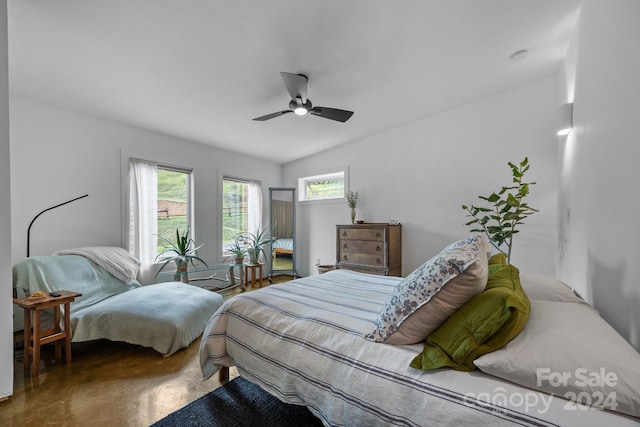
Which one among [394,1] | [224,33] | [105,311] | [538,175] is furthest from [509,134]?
[105,311]

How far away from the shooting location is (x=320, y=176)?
16.8 ft

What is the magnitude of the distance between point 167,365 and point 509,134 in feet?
14.1

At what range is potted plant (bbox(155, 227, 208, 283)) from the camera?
3.59 metres

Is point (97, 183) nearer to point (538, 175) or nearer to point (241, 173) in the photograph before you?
point (241, 173)

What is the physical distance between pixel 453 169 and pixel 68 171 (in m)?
4.74

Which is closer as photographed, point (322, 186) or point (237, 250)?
point (237, 250)

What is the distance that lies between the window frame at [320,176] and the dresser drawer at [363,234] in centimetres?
78

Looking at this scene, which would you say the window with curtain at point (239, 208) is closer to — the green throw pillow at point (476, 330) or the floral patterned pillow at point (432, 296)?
the floral patterned pillow at point (432, 296)

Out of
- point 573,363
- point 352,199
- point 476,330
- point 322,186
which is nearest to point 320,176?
point 322,186

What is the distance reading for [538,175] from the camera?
2996 millimetres

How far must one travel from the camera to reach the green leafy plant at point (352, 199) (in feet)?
14.3

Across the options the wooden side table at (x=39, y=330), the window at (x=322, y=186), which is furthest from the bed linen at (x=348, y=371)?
the window at (x=322, y=186)

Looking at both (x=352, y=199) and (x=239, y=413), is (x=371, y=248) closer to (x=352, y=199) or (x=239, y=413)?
(x=352, y=199)

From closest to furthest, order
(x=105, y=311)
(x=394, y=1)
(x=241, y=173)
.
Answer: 1. (x=394, y=1)
2. (x=105, y=311)
3. (x=241, y=173)
